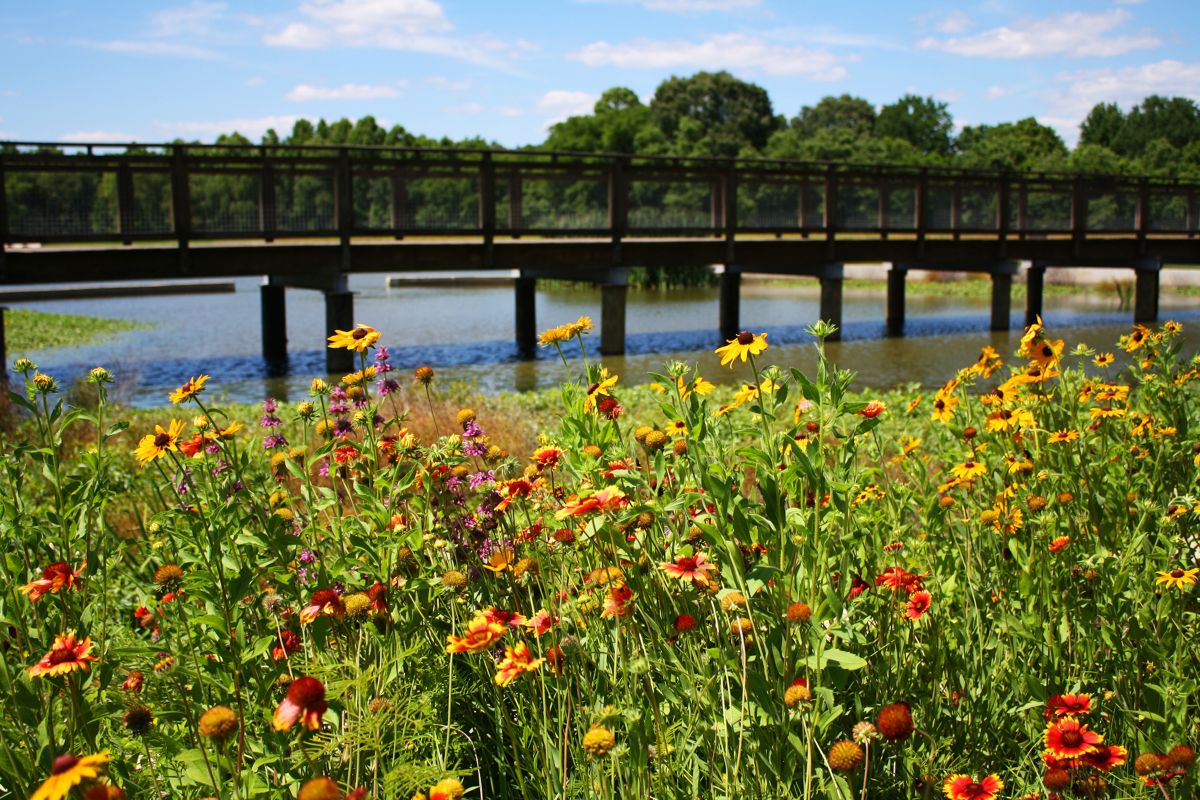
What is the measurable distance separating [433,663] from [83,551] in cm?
124

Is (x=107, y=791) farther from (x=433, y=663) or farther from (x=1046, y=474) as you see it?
(x=1046, y=474)

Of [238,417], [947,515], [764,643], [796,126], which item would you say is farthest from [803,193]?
[796,126]

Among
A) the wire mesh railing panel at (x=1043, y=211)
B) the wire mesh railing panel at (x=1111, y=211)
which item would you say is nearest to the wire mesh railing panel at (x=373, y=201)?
the wire mesh railing panel at (x=1043, y=211)

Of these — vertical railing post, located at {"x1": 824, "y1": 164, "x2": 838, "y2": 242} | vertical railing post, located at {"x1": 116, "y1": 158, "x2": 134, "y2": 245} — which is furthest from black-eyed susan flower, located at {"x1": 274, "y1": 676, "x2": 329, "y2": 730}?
vertical railing post, located at {"x1": 824, "y1": 164, "x2": 838, "y2": 242}

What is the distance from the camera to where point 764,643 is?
8.20 ft

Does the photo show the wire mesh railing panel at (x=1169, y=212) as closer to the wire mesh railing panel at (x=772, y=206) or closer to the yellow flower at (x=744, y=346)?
the wire mesh railing panel at (x=772, y=206)

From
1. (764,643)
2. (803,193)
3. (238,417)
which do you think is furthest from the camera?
(803,193)

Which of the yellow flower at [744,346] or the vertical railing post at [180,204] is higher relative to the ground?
the vertical railing post at [180,204]

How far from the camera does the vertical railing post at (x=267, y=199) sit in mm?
17359

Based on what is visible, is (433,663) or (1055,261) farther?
(1055,261)

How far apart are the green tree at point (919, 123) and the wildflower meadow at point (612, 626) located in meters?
116

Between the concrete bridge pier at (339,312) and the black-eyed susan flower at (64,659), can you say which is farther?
the concrete bridge pier at (339,312)

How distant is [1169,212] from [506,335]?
1806 centimetres

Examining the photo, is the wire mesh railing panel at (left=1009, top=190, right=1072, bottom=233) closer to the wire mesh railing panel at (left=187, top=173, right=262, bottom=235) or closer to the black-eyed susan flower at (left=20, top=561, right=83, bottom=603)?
the wire mesh railing panel at (left=187, top=173, right=262, bottom=235)
